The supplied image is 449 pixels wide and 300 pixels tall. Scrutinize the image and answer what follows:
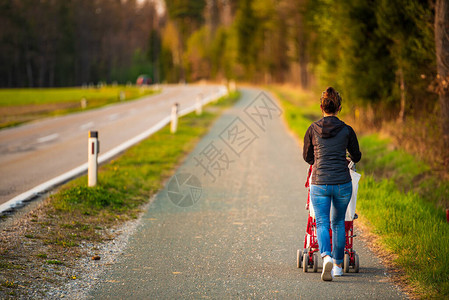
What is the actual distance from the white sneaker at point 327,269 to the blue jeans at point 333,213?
80mm

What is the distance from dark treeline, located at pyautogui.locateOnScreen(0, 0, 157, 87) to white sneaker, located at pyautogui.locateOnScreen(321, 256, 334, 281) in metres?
84.6

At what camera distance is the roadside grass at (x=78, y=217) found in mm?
5164

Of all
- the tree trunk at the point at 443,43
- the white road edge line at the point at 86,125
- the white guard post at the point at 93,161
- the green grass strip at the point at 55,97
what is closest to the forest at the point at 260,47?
the tree trunk at the point at 443,43

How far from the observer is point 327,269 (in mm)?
4762

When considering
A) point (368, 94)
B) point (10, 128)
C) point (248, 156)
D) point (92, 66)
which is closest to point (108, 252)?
point (248, 156)

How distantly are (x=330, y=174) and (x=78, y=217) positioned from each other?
398 centimetres

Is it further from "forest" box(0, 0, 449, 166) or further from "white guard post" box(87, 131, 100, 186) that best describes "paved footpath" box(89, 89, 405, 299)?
"forest" box(0, 0, 449, 166)

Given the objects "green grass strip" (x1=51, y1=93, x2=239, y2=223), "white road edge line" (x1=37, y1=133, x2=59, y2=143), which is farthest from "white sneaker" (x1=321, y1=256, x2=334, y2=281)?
"white road edge line" (x1=37, y1=133, x2=59, y2=143)

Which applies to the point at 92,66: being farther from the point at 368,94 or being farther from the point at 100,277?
the point at 100,277

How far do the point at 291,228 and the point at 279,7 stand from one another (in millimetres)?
44714

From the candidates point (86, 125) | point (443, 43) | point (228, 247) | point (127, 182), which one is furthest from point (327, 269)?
point (86, 125)

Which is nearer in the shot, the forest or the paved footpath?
the paved footpath

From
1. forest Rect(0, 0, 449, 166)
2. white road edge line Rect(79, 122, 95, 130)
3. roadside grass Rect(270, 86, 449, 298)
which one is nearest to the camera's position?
roadside grass Rect(270, 86, 449, 298)

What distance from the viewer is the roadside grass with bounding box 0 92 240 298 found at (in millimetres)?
5164
